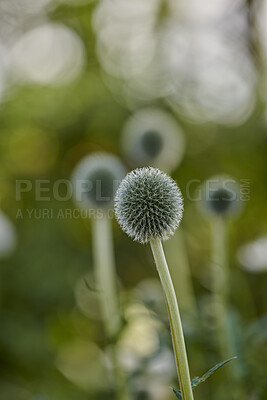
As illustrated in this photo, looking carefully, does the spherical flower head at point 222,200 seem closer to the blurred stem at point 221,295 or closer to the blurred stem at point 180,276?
the blurred stem at point 221,295

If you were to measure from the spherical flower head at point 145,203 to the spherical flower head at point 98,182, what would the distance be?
0.72m

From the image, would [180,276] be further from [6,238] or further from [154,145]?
[6,238]

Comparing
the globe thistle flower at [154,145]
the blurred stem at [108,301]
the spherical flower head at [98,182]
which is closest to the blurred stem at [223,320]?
the blurred stem at [108,301]

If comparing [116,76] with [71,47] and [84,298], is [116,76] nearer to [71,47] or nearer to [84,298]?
[71,47]

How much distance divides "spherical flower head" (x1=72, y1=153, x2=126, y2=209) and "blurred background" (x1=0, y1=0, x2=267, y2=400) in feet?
1.68

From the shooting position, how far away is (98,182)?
1812mm

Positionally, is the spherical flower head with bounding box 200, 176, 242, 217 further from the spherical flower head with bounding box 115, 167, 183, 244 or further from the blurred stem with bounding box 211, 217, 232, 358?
the spherical flower head with bounding box 115, 167, 183, 244

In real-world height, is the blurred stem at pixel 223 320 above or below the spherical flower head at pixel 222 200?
below

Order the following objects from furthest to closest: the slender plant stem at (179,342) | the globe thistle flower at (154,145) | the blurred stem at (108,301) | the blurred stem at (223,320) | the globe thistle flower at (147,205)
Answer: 1. the globe thistle flower at (154,145)
2. the blurred stem at (108,301)
3. the blurred stem at (223,320)
4. the globe thistle flower at (147,205)
5. the slender plant stem at (179,342)

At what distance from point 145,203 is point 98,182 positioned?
0.84 meters

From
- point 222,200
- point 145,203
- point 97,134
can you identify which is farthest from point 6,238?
point 145,203

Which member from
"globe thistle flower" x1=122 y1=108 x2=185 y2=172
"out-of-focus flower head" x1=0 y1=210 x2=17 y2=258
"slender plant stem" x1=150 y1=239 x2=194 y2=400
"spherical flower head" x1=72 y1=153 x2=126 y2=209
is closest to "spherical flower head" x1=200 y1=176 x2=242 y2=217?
"spherical flower head" x1=72 y1=153 x2=126 y2=209

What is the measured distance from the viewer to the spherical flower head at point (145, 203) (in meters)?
0.98

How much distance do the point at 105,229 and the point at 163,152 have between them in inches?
30.9
